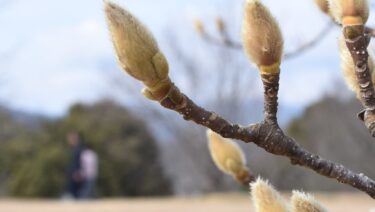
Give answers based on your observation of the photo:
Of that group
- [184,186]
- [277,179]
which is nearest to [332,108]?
[277,179]

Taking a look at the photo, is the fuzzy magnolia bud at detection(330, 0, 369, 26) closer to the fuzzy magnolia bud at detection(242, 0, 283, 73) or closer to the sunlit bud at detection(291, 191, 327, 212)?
the fuzzy magnolia bud at detection(242, 0, 283, 73)

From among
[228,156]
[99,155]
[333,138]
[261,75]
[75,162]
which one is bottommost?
[261,75]

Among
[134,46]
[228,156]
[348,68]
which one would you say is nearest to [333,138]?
[228,156]

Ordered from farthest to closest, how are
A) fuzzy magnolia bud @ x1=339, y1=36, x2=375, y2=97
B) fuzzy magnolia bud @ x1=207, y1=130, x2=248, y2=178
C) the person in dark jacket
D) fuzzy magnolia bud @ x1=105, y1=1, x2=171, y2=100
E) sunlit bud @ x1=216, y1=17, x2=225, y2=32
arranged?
the person in dark jacket
sunlit bud @ x1=216, y1=17, x2=225, y2=32
fuzzy magnolia bud @ x1=207, y1=130, x2=248, y2=178
fuzzy magnolia bud @ x1=339, y1=36, x2=375, y2=97
fuzzy magnolia bud @ x1=105, y1=1, x2=171, y2=100

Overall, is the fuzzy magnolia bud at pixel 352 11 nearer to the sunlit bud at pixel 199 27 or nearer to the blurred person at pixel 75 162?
the sunlit bud at pixel 199 27

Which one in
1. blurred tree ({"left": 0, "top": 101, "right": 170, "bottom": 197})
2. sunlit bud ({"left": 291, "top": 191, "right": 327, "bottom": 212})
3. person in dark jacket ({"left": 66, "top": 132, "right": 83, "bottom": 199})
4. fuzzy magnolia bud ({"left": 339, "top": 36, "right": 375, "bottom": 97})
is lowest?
sunlit bud ({"left": 291, "top": 191, "right": 327, "bottom": 212})

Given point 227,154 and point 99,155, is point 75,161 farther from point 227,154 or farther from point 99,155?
point 227,154

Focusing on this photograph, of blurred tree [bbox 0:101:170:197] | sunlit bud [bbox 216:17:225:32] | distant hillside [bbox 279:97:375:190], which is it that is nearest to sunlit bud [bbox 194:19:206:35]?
sunlit bud [bbox 216:17:225:32]

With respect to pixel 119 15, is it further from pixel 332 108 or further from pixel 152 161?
pixel 152 161
